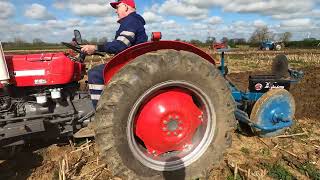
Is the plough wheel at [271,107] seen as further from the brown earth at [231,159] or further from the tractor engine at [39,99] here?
the tractor engine at [39,99]

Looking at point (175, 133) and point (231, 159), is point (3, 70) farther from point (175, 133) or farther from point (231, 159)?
point (231, 159)

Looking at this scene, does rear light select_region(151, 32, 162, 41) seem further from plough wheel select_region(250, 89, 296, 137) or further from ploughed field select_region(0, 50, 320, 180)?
plough wheel select_region(250, 89, 296, 137)

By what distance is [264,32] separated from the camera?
261 feet

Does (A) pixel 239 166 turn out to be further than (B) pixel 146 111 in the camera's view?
Yes

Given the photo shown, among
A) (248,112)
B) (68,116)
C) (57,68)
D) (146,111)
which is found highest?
(57,68)

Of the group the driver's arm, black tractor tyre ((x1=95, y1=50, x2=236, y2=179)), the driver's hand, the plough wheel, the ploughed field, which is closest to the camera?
black tractor tyre ((x1=95, y1=50, x2=236, y2=179))

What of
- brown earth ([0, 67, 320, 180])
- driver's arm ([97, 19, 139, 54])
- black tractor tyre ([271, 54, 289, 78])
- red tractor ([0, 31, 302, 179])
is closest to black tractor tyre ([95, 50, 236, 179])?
red tractor ([0, 31, 302, 179])

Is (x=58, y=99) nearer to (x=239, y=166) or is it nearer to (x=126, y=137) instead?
(x=126, y=137)

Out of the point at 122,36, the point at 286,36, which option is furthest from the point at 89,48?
the point at 286,36

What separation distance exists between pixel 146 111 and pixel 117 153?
1.43 feet

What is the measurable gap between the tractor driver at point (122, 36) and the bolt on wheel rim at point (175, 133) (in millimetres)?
777

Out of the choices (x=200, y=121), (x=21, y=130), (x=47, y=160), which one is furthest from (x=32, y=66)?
(x=200, y=121)

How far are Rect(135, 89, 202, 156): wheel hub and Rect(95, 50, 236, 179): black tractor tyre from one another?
0.19 meters

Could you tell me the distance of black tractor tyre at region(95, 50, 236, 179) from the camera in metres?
2.42
